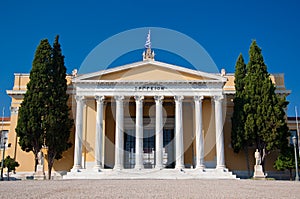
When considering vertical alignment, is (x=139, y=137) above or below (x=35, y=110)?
below

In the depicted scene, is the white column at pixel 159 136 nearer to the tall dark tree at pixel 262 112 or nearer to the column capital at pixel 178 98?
the column capital at pixel 178 98

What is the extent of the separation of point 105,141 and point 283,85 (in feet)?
62.2

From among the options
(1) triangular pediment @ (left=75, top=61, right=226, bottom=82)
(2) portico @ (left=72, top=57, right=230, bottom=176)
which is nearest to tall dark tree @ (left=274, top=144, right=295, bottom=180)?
(2) portico @ (left=72, top=57, right=230, bottom=176)

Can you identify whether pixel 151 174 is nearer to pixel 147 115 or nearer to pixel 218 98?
pixel 147 115

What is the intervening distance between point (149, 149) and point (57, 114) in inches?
368

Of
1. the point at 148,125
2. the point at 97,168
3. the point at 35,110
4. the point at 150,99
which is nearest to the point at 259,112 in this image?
the point at 150,99

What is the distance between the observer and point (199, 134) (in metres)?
30.1

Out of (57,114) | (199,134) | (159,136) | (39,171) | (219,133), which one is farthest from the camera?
(219,133)

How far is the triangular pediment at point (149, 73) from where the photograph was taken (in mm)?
31188

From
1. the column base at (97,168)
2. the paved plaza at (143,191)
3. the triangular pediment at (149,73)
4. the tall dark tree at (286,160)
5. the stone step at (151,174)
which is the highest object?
the triangular pediment at (149,73)

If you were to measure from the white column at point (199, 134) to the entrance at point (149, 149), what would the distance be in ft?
13.3

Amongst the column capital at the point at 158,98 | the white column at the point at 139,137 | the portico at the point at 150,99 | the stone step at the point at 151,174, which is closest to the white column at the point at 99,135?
the portico at the point at 150,99

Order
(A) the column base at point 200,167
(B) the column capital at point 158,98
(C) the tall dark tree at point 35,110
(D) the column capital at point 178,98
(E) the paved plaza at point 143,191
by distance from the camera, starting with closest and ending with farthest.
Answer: (E) the paved plaza at point 143,191 < (C) the tall dark tree at point 35,110 < (A) the column base at point 200,167 < (B) the column capital at point 158,98 < (D) the column capital at point 178,98

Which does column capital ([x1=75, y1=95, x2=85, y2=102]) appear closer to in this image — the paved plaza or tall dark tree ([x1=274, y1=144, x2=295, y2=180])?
the paved plaza
